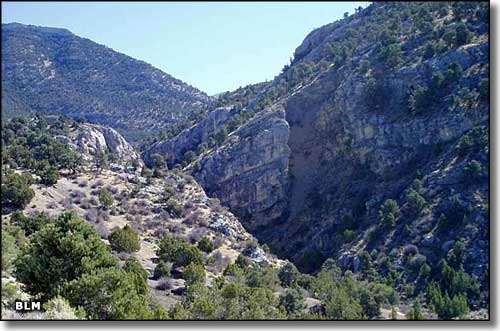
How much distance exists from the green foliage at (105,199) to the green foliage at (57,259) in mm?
19047

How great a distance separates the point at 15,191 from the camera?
2778 cm

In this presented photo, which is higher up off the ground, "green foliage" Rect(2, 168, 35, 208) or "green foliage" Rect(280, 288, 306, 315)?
Result: "green foliage" Rect(2, 168, 35, 208)

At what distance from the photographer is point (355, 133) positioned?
43.5m

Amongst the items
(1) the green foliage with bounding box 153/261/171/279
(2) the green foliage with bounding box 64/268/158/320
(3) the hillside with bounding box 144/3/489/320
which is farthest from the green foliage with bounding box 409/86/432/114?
(2) the green foliage with bounding box 64/268/158/320

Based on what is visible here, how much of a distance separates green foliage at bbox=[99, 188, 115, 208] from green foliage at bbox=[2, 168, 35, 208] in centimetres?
466

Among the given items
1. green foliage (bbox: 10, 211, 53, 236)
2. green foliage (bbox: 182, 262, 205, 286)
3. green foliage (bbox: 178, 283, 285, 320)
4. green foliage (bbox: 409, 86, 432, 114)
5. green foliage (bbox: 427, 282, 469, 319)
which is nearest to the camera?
green foliage (bbox: 178, 283, 285, 320)

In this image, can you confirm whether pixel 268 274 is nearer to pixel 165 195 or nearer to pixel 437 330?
pixel 165 195

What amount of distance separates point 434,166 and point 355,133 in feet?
30.1

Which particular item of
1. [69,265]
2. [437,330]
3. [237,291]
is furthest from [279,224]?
[437,330]

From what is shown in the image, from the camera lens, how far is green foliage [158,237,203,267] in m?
27.3

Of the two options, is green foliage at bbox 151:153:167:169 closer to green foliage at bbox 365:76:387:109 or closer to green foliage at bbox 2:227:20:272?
green foliage at bbox 365:76:387:109

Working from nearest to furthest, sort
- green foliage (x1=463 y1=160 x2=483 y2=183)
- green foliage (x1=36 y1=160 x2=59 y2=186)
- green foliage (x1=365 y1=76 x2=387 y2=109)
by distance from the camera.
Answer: green foliage (x1=463 y1=160 x2=483 y2=183), green foliage (x1=36 y1=160 x2=59 y2=186), green foliage (x1=365 y1=76 x2=387 y2=109)

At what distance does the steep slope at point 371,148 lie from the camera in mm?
32469

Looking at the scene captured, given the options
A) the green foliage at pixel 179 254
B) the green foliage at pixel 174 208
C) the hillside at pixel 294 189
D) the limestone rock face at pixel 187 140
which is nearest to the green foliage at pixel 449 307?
the hillside at pixel 294 189
